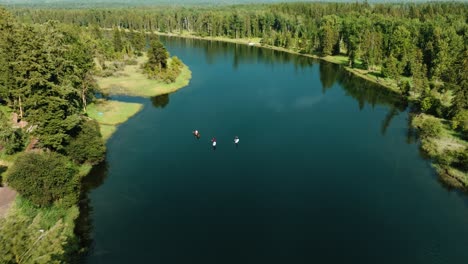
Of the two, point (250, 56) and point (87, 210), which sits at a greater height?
point (250, 56)

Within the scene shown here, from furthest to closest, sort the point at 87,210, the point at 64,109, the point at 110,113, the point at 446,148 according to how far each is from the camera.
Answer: the point at 110,113 < the point at 446,148 < the point at 64,109 < the point at 87,210

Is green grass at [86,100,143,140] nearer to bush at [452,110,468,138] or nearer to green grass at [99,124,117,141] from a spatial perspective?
green grass at [99,124,117,141]

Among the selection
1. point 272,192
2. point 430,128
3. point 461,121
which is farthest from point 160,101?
point 461,121

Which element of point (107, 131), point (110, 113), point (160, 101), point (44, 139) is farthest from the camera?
point (160, 101)

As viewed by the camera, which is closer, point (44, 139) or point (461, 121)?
point (44, 139)

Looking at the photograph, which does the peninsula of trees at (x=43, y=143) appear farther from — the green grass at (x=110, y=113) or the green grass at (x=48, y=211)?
the green grass at (x=110, y=113)

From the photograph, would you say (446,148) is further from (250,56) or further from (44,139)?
(250,56)
